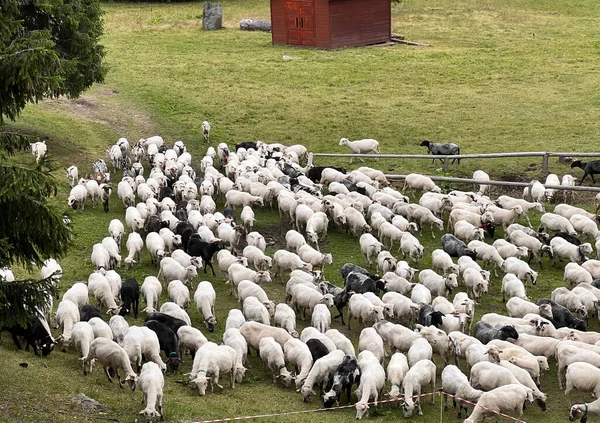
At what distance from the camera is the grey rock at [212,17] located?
5866 centimetres

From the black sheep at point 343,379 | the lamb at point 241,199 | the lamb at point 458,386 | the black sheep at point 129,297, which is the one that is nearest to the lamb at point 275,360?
the black sheep at point 343,379

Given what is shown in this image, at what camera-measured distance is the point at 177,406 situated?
17.2 metres

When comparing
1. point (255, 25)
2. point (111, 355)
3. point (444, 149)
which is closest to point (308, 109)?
point (444, 149)

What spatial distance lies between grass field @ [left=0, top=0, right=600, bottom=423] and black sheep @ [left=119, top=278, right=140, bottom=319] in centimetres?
137

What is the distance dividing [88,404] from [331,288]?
6.94 m

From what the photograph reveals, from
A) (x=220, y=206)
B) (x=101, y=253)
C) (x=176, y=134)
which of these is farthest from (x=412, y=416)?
(x=176, y=134)

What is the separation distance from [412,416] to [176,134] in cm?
2149

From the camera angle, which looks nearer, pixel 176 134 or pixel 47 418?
pixel 47 418

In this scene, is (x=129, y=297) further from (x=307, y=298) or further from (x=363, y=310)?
(x=363, y=310)

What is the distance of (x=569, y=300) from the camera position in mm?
21297

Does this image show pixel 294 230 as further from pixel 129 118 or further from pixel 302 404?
pixel 129 118

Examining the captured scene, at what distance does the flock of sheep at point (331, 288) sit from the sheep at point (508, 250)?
0.11ft

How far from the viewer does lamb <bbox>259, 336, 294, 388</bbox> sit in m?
18.5

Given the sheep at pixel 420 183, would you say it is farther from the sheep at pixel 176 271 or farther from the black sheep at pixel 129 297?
the black sheep at pixel 129 297
